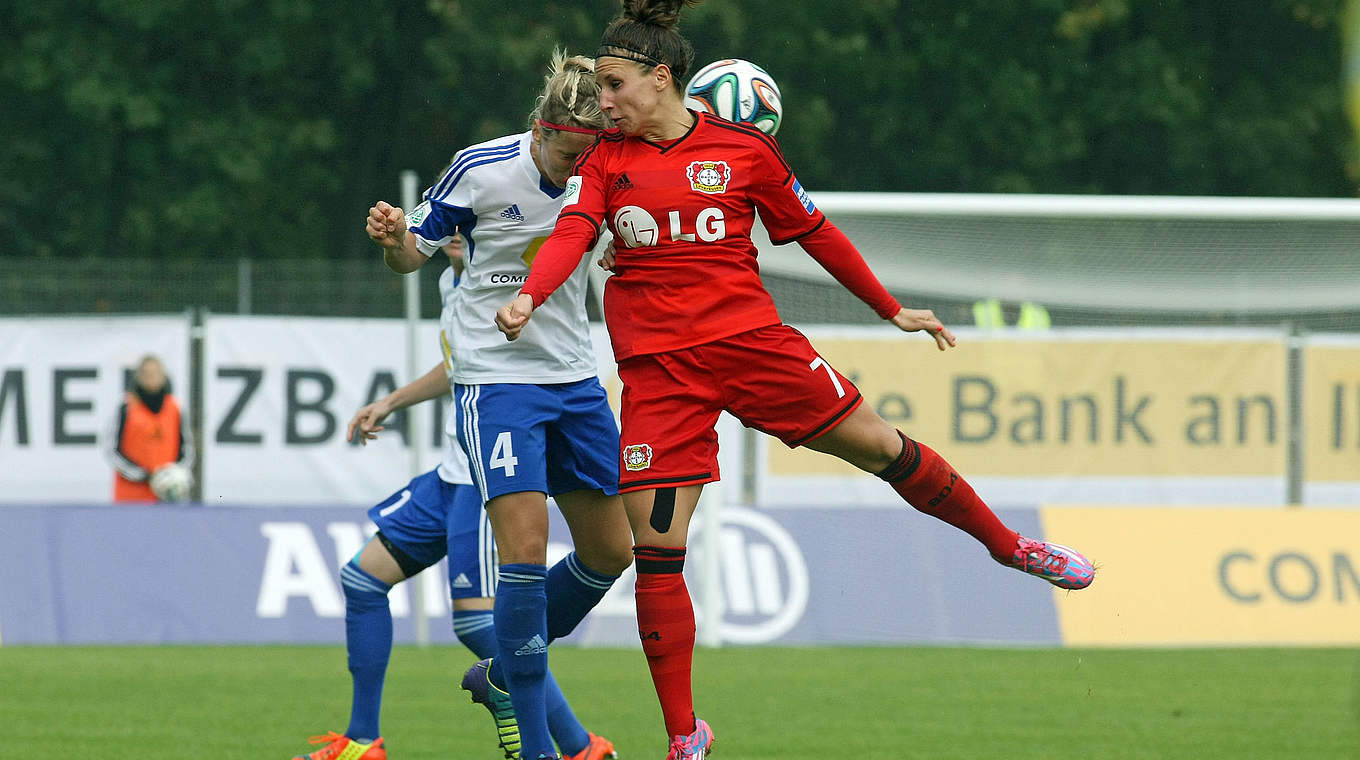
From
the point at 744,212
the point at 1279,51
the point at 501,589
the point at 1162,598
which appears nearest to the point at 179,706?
the point at 501,589

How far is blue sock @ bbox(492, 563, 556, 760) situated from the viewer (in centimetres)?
595

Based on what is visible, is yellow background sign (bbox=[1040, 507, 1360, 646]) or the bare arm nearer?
the bare arm

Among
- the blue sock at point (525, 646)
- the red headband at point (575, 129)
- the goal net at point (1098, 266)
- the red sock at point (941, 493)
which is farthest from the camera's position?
the goal net at point (1098, 266)

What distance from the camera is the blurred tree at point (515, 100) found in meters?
24.7

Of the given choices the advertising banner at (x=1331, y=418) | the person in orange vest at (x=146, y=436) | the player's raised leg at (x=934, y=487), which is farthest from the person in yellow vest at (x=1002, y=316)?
the player's raised leg at (x=934, y=487)

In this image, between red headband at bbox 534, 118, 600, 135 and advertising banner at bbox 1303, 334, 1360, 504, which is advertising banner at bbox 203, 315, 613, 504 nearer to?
advertising banner at bbox 1303, 334, 1360, 504

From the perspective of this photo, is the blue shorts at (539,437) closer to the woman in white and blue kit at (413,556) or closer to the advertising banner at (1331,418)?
the woman in white and blue kit at (413,556)

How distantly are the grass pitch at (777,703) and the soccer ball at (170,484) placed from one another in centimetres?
165

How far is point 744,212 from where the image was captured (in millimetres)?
5879

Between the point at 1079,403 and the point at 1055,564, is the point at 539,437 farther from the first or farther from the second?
the point at 1079,403

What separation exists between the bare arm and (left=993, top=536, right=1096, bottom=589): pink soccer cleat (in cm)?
220

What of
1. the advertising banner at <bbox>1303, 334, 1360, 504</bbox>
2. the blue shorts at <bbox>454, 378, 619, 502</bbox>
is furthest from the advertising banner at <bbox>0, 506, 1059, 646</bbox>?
the blue shorts at <bbox>454, 378, 619, 502</bbox>

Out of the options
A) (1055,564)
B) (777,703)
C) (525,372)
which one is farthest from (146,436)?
(1055,564)

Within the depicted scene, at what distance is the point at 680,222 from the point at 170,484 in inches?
336
